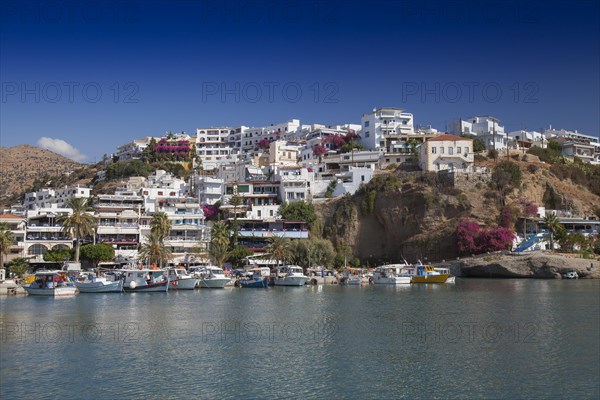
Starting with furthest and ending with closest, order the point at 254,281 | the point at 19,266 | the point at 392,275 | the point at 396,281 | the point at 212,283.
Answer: the point at 392,275 < the point at 396,281 < the point at 19,266 < the point at 254,281 < the point at 212,283

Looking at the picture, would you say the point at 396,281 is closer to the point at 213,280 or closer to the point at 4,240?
the point at 213,280

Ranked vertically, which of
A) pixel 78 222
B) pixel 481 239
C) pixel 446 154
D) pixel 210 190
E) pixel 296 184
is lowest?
pixel 481 239

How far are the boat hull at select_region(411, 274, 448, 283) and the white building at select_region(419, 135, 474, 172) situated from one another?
76.7 feet

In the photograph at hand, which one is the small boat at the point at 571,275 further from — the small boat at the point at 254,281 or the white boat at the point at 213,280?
the white boat at the point at 213,280

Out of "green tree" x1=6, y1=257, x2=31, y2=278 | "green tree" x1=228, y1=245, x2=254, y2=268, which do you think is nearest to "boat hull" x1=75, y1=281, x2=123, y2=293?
"green tree" x1=6, y1=257, x2=31, y2=278

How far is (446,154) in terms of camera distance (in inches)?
3504

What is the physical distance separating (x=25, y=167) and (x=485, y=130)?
4610 inches

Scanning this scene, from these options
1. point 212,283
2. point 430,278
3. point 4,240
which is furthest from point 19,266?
point 430,278

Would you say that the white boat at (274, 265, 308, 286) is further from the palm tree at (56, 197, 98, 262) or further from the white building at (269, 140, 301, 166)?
the white building at (269, 140, 301, 166)

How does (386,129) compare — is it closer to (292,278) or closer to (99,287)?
(292,278)

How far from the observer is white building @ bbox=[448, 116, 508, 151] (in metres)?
106

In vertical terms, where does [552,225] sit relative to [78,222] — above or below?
below

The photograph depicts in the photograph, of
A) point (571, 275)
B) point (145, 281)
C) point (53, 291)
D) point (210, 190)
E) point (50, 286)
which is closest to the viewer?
point (53, 291)

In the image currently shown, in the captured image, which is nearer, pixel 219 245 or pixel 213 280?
pixel 213 280
